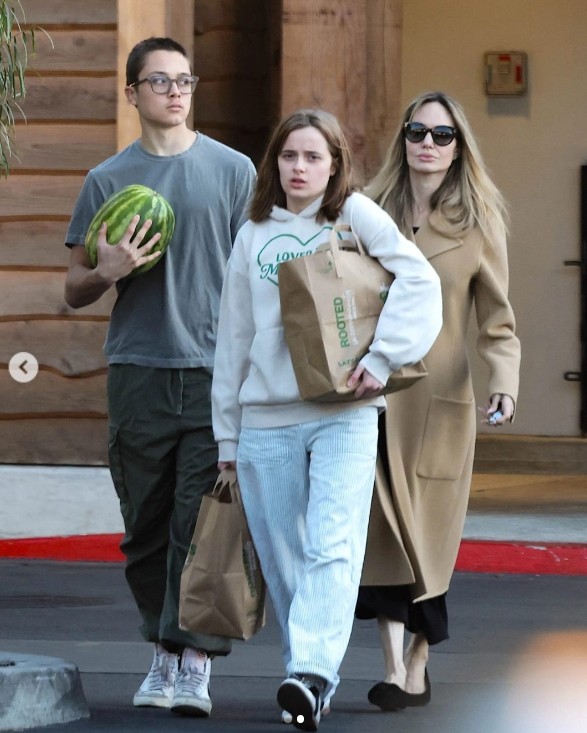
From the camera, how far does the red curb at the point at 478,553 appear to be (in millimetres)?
8617

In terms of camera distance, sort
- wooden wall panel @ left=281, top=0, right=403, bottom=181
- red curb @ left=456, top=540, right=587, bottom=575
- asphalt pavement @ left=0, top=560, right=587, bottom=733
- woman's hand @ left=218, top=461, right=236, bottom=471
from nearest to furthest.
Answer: woman's hand @ left=218, top=461, right=236, bottom=471
asphalt pavement @ left=0, top=560, right=587, bottom=733
red curb @ left=456, top=540, right=587, bottom=575
wooden wall panel @ left=281, top=0, right=403, bottom=181

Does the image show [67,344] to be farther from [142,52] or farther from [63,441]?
[142,52]

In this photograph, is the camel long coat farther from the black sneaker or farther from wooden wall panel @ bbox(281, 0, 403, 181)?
wooden wall panel @ bbox(281, 0, 403, 181)

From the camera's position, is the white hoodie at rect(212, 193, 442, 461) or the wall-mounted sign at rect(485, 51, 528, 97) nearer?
the white hoodie at rect(212, 193, 442, 461)

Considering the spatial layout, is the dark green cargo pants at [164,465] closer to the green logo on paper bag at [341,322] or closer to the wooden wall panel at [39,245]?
the green logo on paper bag at [341,322]

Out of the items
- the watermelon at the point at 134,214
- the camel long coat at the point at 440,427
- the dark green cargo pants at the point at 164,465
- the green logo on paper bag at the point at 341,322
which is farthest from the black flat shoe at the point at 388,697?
the watermelon at the point at 134,214

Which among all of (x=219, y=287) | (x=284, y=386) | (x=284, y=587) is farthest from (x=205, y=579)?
(x=219, y=287)

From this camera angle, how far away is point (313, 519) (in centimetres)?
460

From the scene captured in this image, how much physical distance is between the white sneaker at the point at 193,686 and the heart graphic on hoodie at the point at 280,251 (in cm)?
112

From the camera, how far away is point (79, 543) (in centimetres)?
881

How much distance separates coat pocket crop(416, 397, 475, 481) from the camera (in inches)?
205

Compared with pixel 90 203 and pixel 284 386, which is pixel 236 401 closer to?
pixel 284 386

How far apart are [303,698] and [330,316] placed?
0.96 metres

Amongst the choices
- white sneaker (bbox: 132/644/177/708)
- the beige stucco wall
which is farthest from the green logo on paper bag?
the beige stucco wall
